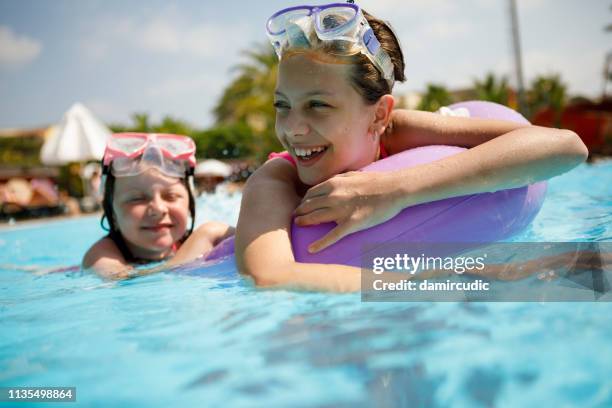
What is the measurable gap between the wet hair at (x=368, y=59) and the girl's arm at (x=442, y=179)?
0.46 metres

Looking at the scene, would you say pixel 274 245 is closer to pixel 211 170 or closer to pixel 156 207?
pixel 156 207

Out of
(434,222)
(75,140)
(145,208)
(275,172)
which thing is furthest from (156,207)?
(75,140)

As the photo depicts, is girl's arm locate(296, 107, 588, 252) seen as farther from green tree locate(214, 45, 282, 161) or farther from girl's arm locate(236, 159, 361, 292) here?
green tree locate(214, 45, 282, 161)

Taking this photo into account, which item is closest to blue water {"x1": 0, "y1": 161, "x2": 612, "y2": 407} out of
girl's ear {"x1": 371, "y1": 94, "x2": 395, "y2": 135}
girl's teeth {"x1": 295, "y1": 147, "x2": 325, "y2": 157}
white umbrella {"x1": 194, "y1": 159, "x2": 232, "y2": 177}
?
girl's teeth {"x1": 295, "y1": 147, "x2": 325, "y2": 157}

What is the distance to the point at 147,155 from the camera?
363 cm

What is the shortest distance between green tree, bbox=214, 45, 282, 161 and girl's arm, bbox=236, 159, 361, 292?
633 inches

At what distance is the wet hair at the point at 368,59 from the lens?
230 centimetres

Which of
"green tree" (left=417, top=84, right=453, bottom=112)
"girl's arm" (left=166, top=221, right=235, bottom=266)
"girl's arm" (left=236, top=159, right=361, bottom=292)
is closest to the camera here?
"girl's arm" (left=236, top=159, right=361, bottom=292)

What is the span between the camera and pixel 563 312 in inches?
59.8

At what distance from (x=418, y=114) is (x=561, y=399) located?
1.89m

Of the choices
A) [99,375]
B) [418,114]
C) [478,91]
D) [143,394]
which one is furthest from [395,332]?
[478,91]

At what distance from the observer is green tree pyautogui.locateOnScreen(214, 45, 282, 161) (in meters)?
23.6

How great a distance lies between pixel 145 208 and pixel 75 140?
40.2 ft

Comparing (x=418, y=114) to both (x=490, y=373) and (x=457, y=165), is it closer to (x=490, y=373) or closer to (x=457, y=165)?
(x=457, y=165)
